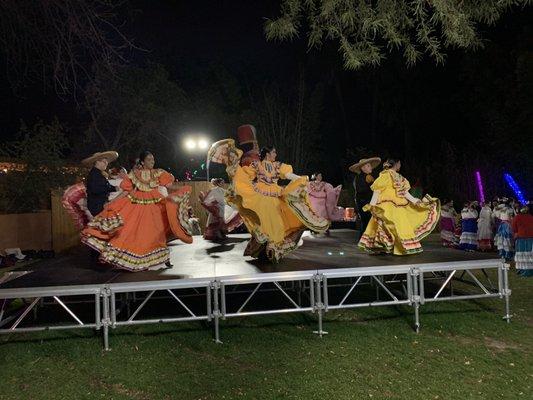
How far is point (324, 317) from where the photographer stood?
235 inches

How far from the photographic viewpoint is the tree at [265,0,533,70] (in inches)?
173

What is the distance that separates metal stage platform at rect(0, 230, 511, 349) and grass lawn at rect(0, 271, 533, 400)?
25cm

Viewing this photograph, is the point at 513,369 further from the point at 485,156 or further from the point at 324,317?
the point at 485,156

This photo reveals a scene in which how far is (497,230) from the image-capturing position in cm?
1020

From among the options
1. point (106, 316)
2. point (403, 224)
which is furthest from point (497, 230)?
point (106, 316)

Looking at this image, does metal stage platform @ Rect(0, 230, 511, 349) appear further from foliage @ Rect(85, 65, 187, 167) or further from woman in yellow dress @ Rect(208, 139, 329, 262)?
foliage @ Rect(85, 65, 187, 167)

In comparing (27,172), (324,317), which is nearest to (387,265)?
(324,317)

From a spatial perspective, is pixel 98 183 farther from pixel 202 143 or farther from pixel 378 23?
pixel 202 143

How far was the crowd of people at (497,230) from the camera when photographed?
8.66 metres

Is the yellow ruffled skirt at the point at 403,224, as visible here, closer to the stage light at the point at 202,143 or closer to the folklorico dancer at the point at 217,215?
the folklorico dancer at the point at 217,215

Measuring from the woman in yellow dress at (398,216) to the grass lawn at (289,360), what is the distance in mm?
978

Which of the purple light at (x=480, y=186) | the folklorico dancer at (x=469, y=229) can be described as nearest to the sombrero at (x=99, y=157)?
the folklorico dancer at (x=469, y=229)

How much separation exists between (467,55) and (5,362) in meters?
17.3

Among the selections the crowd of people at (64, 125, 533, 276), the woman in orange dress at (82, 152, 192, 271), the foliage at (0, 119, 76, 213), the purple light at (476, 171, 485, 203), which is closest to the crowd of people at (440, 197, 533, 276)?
the crowd of people at (64, 125, 533, 276)
